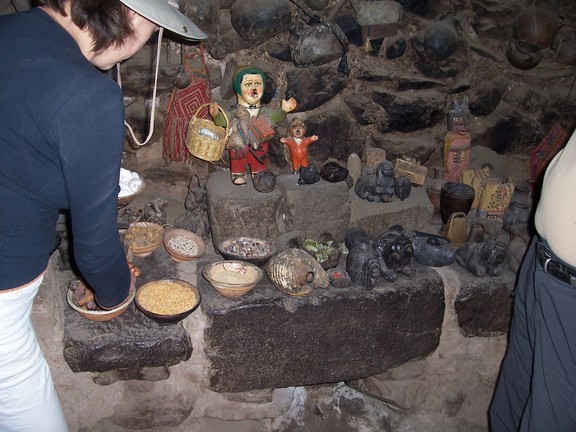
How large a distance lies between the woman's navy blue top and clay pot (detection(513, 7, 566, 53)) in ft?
7.59

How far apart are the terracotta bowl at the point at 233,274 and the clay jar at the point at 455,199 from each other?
104cm

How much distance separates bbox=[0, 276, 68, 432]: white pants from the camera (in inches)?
43.3

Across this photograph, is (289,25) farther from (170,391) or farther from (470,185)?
(170,391)

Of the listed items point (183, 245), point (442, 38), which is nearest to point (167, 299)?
point (183, 245)

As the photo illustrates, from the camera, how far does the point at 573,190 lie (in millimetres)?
1346

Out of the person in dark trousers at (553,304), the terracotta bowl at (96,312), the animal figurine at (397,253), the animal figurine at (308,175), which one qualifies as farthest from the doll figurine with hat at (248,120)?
the person in dark trousers at (553,304)

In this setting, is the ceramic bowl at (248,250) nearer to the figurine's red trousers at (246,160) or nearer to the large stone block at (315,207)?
the large stone block at (315,207)

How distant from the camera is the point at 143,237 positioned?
6.70 feet

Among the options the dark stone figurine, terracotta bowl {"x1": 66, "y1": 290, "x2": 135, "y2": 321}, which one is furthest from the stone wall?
terracotta bowl {"x1": 66, "y1": 290, "x2": 135, "y2": 321}

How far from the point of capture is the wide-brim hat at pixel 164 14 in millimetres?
909

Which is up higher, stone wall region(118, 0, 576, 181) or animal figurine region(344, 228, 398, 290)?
stone wall region(118, 0, 576, 181)

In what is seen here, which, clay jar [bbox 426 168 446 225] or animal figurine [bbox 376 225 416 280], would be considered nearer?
animal figurine [bbox 376 225 416 280]

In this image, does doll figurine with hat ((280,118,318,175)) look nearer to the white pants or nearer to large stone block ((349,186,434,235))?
large stone block ((349,186,434,235))

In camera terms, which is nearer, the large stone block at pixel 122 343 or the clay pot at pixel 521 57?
the large stone block at pixel 122 343
